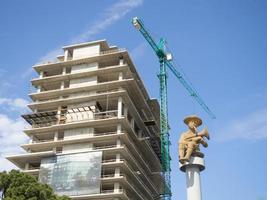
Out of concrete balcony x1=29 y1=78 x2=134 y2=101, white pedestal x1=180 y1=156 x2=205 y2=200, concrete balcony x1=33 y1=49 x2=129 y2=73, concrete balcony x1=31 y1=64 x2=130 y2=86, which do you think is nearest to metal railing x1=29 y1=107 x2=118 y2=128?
concrete balcony x1=29 y1=78 x2=134 y2=101

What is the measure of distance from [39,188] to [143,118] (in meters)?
53.2

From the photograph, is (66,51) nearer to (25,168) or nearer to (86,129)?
(86,129)

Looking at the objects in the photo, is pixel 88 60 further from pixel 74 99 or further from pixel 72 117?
pixel 72 117

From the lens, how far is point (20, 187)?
5641 cm

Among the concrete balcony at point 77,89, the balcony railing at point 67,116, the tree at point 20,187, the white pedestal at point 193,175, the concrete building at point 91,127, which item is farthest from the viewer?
the concrete balcony at point 77,89

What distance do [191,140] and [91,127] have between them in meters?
42.5

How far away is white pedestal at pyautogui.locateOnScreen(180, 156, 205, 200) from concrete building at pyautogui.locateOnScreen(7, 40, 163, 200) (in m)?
33.6

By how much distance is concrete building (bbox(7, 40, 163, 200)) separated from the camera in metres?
86.9

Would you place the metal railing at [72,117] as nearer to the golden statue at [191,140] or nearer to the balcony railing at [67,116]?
the balcony railing at [67,116]

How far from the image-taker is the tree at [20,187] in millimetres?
56156

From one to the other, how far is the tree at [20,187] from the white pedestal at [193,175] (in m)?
18.6

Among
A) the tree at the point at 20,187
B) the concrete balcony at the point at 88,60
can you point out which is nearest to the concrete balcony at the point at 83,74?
the concrete balcony at the point at 88,60

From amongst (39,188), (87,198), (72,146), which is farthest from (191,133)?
(72,146)

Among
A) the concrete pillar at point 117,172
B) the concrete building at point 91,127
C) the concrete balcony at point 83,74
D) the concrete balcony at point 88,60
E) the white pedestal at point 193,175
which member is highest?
the concrete balcony at point 88,60
